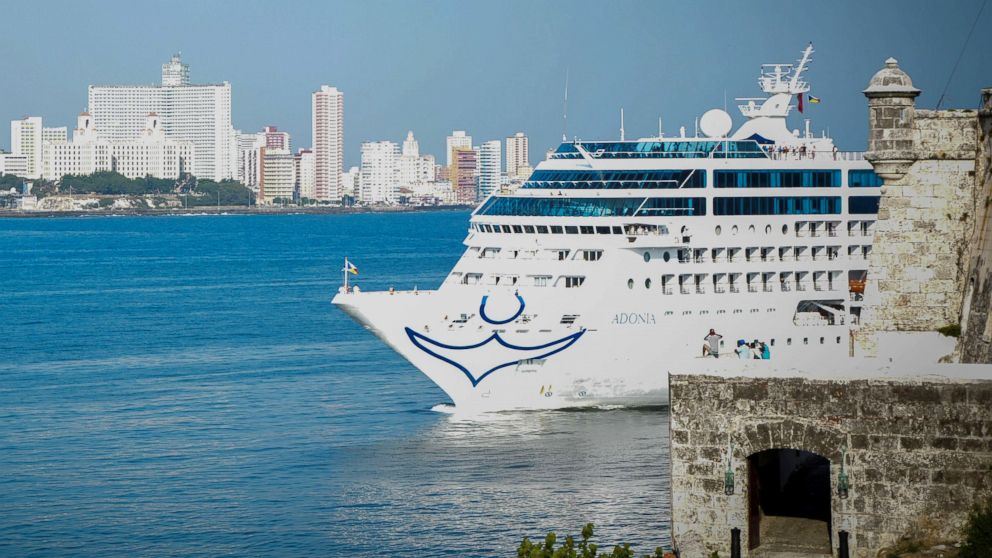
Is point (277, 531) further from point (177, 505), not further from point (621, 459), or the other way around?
Answer: point (621, 459)

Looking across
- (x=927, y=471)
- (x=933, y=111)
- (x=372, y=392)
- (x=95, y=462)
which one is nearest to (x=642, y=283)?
(x=372, y=392)

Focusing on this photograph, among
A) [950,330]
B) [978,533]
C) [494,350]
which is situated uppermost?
[950,330]

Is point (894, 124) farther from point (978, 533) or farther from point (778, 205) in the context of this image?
point (778, 205)

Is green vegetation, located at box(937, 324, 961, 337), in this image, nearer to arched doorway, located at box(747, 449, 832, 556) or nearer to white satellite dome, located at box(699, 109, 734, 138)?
arched doorway, located at box(747, 449, 832, 556)

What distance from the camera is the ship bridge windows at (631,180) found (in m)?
35.0

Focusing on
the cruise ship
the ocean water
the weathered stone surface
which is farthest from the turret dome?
the cruise ship

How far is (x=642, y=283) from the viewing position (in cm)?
3431

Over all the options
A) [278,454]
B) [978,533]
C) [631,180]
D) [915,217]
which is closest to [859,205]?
[631,180]

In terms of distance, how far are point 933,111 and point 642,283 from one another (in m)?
17.8

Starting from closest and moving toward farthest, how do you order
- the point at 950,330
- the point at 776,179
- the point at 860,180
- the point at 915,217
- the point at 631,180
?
1. the point at 950,330
2. the point at 915,217
3. the point at 631,180
4. the point at 776,179
5. the point at 860,180

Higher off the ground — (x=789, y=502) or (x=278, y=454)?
(x=789, y=502)

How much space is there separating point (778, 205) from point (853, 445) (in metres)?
21.6

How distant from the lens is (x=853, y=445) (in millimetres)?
14609

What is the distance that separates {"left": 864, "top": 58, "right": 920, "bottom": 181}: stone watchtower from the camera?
16.8 m
